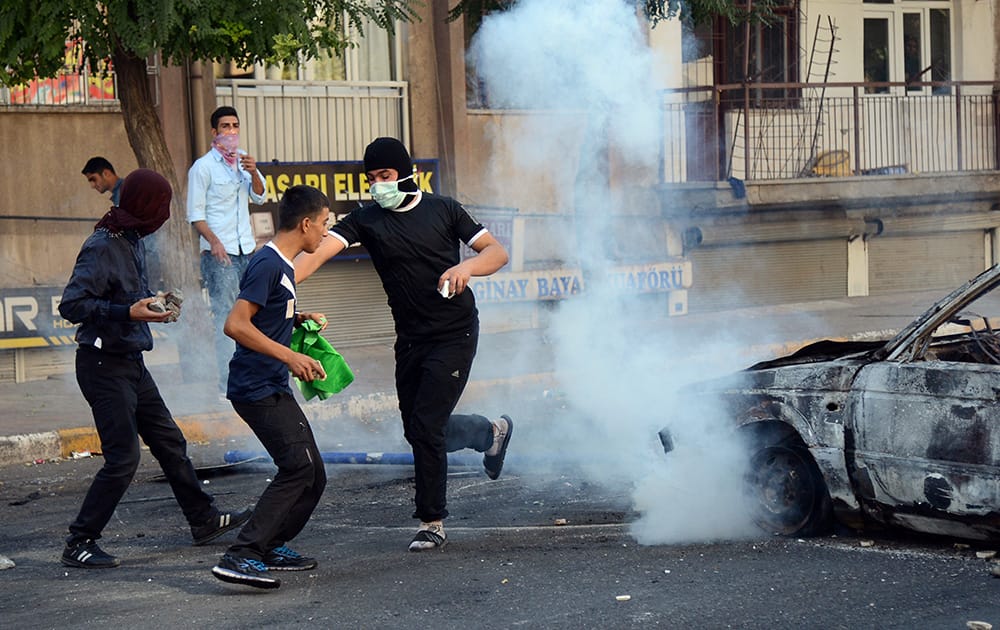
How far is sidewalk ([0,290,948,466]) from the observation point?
1032 cm

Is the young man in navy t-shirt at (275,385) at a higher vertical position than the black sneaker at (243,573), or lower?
higher

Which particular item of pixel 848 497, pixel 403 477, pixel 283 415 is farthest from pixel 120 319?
pixel 848 497

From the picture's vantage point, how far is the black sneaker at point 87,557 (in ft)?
20.6

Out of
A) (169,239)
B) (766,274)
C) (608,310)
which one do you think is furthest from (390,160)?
(766,274)

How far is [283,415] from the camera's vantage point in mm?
5895

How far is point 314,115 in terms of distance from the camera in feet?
52.4

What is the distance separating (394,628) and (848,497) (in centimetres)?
222

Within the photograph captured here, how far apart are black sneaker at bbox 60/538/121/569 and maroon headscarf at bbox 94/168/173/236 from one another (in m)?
1.43

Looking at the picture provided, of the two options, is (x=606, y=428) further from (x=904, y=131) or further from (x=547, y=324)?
(x=904, y=131)

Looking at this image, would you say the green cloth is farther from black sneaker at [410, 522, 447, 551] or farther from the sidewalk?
the sidewalk

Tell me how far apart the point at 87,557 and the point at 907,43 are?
18148 mm

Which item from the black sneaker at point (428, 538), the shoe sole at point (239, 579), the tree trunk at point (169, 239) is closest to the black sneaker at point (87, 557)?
the shoe sole at point (239, 579)

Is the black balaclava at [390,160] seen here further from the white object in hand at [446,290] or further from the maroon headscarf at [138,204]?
the maroon headscarf at [138,204]

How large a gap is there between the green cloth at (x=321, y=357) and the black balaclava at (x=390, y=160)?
0.79m
